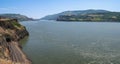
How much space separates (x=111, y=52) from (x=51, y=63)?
19.3 metres

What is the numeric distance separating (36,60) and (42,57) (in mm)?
3285

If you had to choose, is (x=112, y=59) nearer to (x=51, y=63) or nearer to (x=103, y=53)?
(x=103, y=53)

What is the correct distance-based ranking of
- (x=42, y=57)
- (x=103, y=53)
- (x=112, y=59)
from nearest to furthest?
(x=112, y=59) < (x=42, y=57) < (x=103, y=53)

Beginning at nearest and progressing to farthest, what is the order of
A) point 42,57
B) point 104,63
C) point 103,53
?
point 104,63 → point 42,57 → point 103,53

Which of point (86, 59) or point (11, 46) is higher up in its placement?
point (11, 46)

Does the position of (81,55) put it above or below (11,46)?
below

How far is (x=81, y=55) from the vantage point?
52.8 m

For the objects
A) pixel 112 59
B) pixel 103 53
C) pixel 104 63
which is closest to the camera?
pixel 104 63

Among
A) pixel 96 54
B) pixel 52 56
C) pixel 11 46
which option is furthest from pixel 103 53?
pixel 11 46

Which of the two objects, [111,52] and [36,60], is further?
[111,52]

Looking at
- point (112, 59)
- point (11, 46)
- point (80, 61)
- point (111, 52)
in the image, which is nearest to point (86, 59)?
point (80, 61)

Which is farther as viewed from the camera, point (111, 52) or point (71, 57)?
point (111, 52)

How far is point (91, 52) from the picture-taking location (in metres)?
56.4

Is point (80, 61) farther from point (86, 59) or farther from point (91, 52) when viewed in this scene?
point (91, 52)
